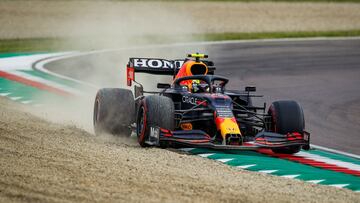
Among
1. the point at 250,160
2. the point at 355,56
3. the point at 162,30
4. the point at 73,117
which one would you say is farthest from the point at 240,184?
the point at 162,30

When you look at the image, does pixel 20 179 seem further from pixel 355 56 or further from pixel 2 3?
pixel 2 3

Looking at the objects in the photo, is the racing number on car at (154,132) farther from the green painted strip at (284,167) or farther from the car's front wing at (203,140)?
the green painted strip at (284,167)

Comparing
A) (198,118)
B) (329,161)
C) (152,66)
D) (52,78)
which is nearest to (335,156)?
(329,161)

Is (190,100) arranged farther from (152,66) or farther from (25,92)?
(25,92)

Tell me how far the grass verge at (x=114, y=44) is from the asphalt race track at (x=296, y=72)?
5.45ft

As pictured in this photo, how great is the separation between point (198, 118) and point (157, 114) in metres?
0.78

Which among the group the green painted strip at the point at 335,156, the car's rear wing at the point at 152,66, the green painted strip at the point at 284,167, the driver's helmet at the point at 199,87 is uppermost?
the car's rear wing at the point at 152,66

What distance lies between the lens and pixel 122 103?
1622cm

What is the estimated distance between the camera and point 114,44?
34438 millimetres

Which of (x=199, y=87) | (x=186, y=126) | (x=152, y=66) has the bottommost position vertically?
(x=186, y=126)

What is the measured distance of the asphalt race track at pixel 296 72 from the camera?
782 inches

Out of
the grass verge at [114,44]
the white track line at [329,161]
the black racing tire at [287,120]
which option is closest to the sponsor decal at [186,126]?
the black racing tire at [287,120]

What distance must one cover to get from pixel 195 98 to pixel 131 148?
56.9 inches

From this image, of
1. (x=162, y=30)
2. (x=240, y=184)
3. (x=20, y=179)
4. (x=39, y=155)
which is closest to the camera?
(x=20, y=179)
